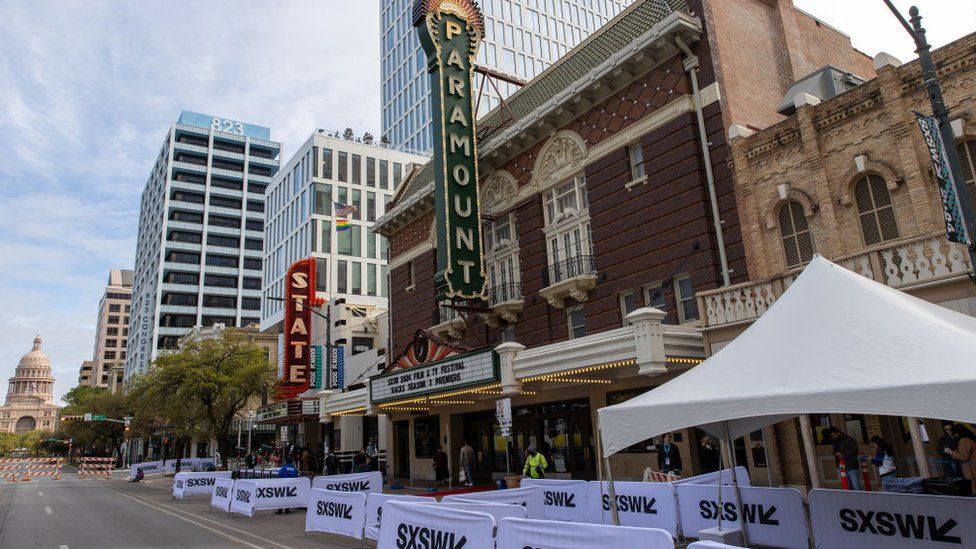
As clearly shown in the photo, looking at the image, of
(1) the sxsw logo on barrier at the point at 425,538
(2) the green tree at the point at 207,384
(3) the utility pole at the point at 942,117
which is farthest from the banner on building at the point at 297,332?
(3) the utility pole at the point at 942,117

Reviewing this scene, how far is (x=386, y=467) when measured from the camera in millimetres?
37375

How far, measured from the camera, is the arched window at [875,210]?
16156 mm

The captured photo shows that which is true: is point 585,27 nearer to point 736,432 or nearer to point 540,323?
point 540,323

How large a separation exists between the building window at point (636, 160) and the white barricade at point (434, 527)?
51.3 ft

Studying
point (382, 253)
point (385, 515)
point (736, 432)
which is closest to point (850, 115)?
point (736, 432)

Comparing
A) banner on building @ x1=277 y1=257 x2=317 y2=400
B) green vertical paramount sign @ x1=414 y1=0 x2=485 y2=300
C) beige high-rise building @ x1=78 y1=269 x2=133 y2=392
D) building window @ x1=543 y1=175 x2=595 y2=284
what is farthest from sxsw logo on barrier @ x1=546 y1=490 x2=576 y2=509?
beige high-rise building @ x1=78 y1=269 x2=133 y2=392

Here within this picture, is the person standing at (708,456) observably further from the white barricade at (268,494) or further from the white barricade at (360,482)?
the white barricade at (268,494)

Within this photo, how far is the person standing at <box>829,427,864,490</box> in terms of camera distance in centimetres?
1351

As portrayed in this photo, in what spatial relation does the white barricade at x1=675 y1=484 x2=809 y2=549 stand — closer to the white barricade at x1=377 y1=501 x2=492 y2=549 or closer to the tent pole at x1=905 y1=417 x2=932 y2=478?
the white barricade at x1=377 y1=501 x2=492 y2=549

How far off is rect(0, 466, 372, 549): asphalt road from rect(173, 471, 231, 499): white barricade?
3.86 feet

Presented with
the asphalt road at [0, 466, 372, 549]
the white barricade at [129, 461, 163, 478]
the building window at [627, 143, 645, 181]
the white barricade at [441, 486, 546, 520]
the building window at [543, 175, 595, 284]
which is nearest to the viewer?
the white barricade at [441, 486, 546, 520]

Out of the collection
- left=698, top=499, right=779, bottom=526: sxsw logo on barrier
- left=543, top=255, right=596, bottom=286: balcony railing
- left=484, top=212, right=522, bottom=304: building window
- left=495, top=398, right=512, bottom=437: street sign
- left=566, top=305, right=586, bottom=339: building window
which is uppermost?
left=484, top=212, right=522, bottom=304: building window

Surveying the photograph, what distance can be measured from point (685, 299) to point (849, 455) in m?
7.37

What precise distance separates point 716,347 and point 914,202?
588cm
